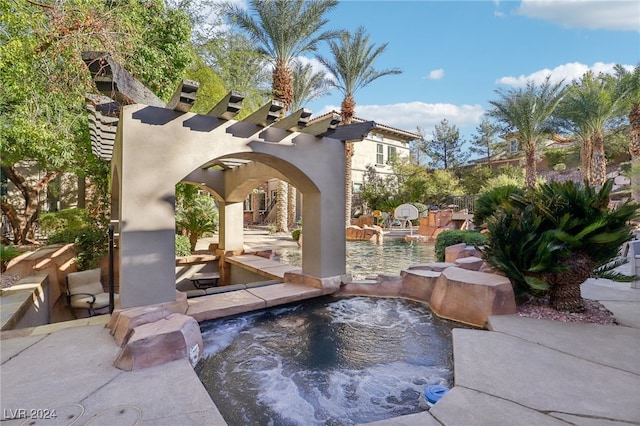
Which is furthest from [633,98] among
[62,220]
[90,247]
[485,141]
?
[62,220]

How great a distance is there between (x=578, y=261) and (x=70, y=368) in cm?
623

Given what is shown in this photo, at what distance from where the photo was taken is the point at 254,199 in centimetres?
2942

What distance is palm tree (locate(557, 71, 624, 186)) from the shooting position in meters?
17.1

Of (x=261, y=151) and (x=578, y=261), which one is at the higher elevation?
(x=261, y=151)

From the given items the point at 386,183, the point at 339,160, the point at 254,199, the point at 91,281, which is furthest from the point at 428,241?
the point at 254,199

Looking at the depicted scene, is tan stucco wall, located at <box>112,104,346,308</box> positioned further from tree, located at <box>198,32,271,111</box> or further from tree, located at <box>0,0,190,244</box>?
tree, located at <box>198,32,271,111</box>

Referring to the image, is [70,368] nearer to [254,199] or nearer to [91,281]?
[91,281]

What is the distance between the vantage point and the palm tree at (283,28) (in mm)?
14328

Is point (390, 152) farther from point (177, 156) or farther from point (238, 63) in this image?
point (177, 156)

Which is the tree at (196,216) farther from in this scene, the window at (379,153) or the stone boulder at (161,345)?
the window at (379,153)

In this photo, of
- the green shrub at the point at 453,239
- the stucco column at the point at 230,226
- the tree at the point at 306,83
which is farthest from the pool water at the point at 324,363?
the tree at the point at 306,83

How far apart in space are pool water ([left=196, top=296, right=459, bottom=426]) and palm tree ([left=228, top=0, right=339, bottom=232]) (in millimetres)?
11817

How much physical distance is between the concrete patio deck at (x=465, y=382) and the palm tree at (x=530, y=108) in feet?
53.9

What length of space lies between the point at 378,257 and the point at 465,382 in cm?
886
